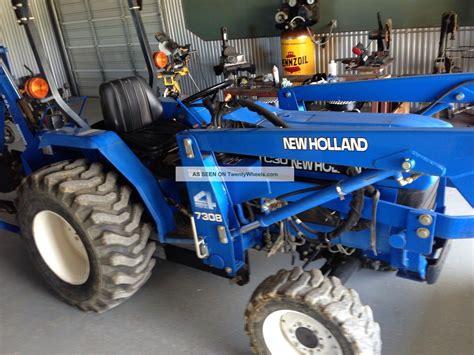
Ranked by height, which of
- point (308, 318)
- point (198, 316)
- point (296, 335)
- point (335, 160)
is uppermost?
point (335, 160)

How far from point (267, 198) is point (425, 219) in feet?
2.20

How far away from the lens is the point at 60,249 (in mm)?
2463

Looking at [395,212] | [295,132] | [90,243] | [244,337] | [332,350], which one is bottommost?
[244,337]

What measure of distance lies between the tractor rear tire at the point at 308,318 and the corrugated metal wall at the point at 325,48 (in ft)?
15.2

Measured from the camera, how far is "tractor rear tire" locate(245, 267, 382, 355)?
1574mm

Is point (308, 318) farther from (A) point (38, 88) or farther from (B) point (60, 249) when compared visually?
(A) point (38, 88)

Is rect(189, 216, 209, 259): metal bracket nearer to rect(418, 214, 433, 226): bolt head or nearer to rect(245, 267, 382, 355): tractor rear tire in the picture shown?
rect(245, 267, 382, 355): tractor rear tire

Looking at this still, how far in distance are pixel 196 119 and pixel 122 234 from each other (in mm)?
942

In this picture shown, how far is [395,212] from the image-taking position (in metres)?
1.70

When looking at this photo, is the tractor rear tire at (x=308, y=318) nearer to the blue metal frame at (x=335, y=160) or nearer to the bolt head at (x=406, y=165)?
the blue metal frame at (x=335, y=160)

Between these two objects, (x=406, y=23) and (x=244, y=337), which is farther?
(x=406, y=23)

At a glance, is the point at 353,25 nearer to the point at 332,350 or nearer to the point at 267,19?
the point at 267,19

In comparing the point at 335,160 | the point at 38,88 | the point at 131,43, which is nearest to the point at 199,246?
the point at 335,160

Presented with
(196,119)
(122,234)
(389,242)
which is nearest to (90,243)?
(122,234)
